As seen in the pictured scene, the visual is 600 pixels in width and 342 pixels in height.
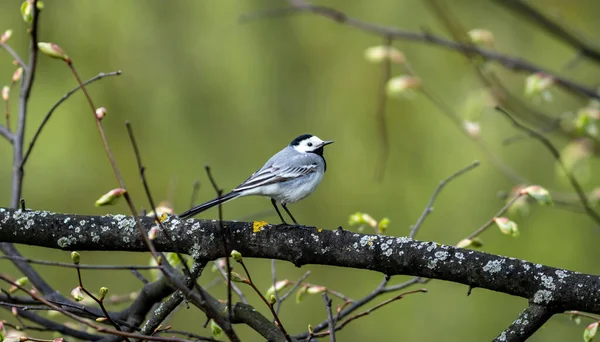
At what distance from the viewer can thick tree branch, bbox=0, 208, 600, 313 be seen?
171 cm

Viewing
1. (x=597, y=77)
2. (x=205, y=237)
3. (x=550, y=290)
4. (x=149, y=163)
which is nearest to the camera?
(x=550, y=290)

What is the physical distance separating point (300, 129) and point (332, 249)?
324cm

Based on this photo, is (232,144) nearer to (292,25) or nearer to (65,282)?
(292,25)

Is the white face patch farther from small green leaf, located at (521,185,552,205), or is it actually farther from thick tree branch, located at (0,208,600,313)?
thick tree branch, located at (0,208,600,313)

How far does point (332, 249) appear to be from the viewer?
1875 millimetres

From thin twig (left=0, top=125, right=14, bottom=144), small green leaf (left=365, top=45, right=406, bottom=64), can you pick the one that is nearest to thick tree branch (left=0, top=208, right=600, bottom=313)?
thin twig (left=0, top=125, right=14, bottom=144)

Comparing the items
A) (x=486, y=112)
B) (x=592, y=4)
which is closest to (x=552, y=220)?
(x=486, y=112)

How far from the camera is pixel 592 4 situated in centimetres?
488

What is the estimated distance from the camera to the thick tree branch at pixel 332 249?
5.60 feet

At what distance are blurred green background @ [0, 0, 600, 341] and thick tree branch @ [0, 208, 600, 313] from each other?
2834 millimetres

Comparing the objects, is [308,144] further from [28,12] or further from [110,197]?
[110,197]

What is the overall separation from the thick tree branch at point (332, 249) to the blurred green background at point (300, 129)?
9.30ft

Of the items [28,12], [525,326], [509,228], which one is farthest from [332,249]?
[28,12]

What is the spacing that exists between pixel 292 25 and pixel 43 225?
350cm
